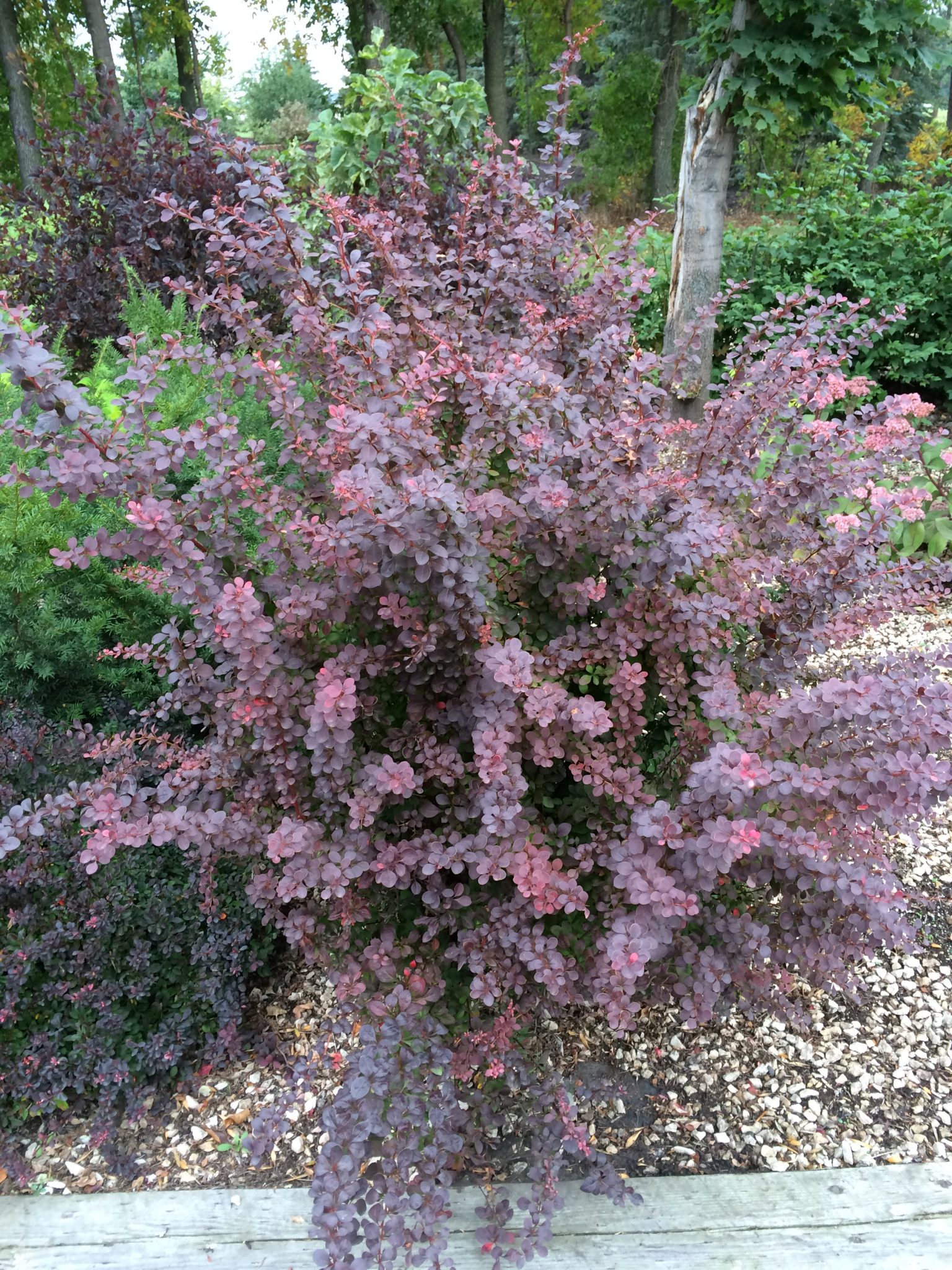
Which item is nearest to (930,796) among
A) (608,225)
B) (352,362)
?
(352,362)

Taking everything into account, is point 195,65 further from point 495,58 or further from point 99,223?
point 99,223

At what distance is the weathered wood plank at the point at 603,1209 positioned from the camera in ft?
5.27

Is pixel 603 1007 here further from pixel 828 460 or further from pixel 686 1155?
pixel 828 460

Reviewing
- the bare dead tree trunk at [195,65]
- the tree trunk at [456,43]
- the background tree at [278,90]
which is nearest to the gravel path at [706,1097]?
the bare dead tree trunk at [195,65]

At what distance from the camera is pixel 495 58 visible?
44.5ft

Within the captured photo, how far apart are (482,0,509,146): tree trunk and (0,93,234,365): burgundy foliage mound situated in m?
9.80

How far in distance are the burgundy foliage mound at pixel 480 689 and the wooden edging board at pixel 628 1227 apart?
7.7 inches

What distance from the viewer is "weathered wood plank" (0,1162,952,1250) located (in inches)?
63.3

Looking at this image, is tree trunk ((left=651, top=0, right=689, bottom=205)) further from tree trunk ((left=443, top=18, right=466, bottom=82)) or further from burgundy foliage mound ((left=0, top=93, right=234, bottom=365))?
burgundy foliage mound ((left=0, top=93, right=234, bottom=365))

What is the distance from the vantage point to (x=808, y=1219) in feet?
5.28

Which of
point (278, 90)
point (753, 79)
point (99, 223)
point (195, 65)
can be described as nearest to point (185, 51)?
point (195, 65)

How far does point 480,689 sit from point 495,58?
1515 cm

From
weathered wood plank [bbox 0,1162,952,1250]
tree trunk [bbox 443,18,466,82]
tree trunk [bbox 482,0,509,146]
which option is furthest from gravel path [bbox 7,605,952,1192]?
tree trunk [bbox 443,18,466,82]

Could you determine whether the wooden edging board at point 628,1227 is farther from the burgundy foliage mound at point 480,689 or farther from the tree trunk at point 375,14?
the tree trunk at point 375,14
